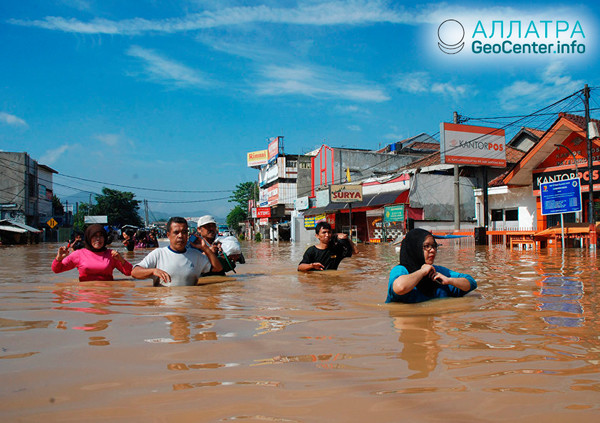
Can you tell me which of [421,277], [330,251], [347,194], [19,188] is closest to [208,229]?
[330,251]

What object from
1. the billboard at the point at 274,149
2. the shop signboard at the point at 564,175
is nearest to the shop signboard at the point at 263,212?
the billboard at the point at 274,149

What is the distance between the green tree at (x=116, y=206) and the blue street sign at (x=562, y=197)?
68.5 m

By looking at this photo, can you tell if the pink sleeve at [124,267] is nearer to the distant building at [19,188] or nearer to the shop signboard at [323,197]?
the shop signboard at [323,197]

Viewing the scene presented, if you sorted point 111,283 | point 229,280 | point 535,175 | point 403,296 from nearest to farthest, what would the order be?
point 403,296
point 111,283
point 229,280
point 535,175

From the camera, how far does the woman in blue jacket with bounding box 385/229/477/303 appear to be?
455cm

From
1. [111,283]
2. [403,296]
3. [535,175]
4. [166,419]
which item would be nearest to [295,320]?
[403,296]

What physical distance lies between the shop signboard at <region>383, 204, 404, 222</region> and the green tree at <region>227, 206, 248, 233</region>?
59214mm

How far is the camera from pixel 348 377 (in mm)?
2520

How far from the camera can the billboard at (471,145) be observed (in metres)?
27.5

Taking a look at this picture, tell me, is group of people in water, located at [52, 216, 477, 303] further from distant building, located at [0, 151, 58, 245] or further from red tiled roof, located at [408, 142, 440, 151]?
distant building, located at [0, 151, 58, 245]

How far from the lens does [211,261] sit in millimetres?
6820

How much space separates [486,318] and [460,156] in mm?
25155

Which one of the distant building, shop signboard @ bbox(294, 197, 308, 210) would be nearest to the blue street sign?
shop signboard @ bbox(294, 197, 308, 210)

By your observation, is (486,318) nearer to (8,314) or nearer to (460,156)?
(8,314)
